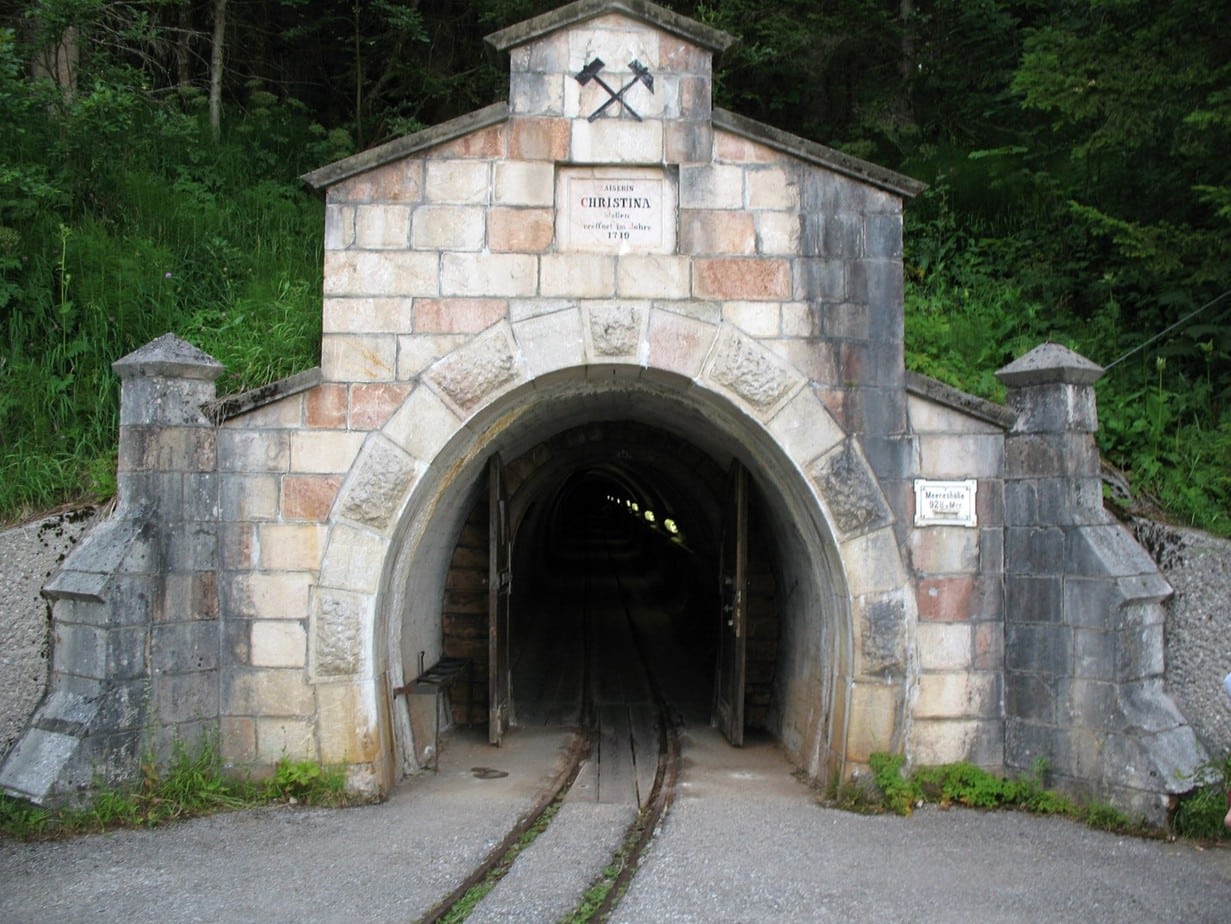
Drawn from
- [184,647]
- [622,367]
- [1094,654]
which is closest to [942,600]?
[1094,654]

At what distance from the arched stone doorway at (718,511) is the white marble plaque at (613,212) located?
2.52 feet

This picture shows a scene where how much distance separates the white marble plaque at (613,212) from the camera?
6.34 metres

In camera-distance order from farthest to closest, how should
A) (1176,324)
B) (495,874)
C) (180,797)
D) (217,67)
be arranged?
1. (217,67)
2. (1176,324)
3. (180,797)
4. (495,874)

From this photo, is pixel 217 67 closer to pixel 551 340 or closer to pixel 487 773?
pixel 551 340

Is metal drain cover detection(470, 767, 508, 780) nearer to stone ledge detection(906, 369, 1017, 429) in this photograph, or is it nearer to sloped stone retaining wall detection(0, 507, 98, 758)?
sloped stone retaining wall detection(0, 507, 98, 758)

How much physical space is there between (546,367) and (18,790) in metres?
3.63

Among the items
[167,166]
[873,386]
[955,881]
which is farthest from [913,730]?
[167,166]

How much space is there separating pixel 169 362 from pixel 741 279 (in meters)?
3.37

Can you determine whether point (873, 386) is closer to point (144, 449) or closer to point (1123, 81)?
point (1123, 81)

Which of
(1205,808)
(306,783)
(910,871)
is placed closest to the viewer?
(910,871)

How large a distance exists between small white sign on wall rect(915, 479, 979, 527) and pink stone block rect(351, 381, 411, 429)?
3.12 m

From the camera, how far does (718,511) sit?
33.5 feet

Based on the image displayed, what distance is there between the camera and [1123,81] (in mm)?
7055

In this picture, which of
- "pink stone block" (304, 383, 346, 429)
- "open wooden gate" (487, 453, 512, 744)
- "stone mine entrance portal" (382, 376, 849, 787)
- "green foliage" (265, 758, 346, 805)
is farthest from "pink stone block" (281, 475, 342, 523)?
"open wooden gate" (487, 453, 512, 744)
